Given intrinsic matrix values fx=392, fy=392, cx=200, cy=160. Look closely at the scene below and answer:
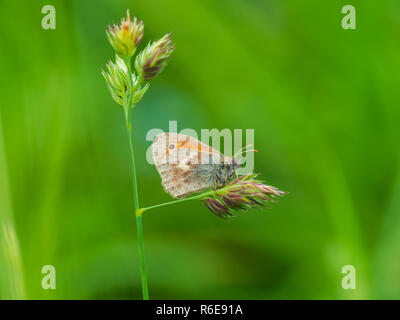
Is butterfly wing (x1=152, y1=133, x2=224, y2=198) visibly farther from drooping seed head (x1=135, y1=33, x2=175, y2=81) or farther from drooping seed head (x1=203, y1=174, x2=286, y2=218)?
drooping seed head (x1=135, y1=33, x2=175, y2=81)

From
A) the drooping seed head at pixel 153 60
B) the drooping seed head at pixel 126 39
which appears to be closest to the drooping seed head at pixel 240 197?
the drooping seed head at pixel 153 60

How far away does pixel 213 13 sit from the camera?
2889 millimetres

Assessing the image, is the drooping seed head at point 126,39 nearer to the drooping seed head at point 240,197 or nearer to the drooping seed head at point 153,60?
the drooping seed head at point 153,60

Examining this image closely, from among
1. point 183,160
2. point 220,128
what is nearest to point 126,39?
point 183,160

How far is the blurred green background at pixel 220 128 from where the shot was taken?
8.16ft

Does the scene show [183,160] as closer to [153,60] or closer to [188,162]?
[188,162]

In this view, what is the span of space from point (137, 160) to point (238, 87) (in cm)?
97

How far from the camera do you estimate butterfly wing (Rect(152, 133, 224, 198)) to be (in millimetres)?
1885

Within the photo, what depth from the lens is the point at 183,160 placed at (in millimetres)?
1927

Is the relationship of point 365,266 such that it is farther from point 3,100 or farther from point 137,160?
point 3,100

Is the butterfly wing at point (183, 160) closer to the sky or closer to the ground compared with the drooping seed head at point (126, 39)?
closer to the ground

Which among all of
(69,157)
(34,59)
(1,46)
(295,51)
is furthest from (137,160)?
(295,51)

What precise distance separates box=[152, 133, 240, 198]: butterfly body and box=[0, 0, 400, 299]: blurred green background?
0.89m

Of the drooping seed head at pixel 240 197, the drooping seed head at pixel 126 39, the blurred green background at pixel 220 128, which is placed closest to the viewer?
the drooping seed head at pixel 126 39
